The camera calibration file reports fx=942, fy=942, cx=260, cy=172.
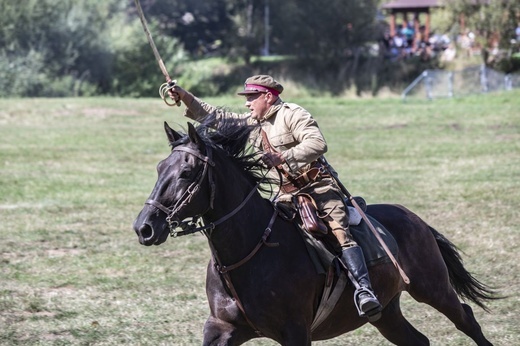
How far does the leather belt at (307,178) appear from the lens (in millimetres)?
7098

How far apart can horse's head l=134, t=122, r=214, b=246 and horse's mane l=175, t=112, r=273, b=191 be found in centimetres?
26

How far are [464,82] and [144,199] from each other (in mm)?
21647

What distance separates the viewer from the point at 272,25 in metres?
67.2

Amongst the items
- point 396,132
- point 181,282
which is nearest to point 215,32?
point 396,132

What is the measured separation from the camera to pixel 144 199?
18.0 m

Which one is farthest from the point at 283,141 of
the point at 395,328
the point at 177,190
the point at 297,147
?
the point at 395,328

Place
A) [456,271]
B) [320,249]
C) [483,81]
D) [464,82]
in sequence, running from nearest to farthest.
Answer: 1. [320,249]
2. [456,271]
3. [483,81]
4. [464,82]

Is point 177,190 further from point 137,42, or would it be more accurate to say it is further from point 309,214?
point 137,42

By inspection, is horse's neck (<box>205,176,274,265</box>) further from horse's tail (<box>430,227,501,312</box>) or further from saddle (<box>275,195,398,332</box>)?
horse's tail (<box>430,227,501,312</box>)

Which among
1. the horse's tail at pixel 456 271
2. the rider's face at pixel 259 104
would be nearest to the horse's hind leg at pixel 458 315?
the horse's tail at pixel 456 271

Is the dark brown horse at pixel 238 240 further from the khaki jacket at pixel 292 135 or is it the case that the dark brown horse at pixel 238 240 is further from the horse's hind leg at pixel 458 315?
the horse's hind leg at pixel 458 315

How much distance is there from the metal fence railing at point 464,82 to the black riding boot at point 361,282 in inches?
1196

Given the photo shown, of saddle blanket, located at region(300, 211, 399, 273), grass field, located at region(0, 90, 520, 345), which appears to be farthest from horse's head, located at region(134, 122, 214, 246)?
grass field, located at region(0, 90, 520, 345)

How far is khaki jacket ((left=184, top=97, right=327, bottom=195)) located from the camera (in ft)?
22.0
